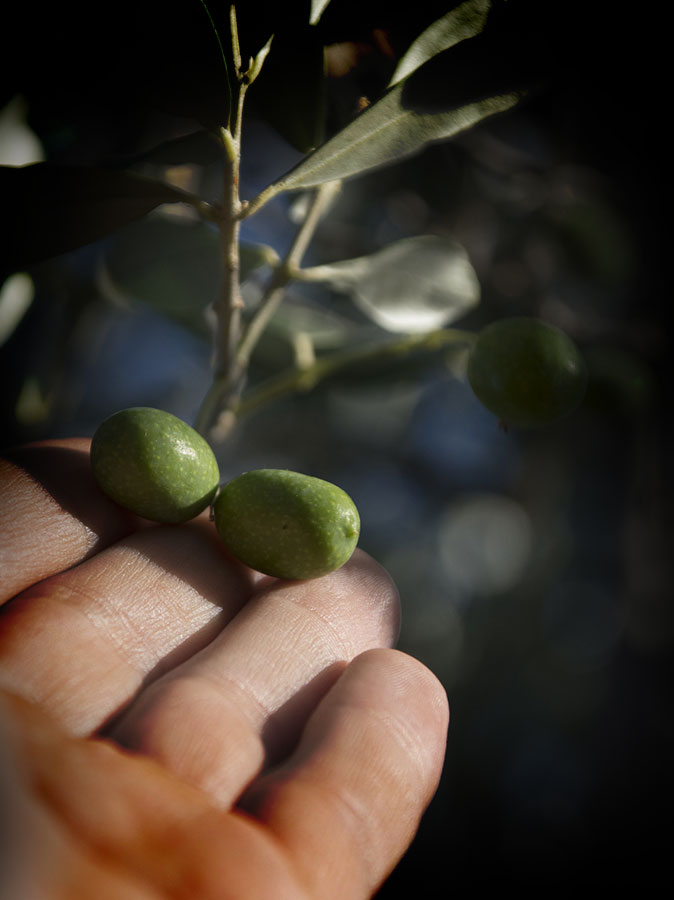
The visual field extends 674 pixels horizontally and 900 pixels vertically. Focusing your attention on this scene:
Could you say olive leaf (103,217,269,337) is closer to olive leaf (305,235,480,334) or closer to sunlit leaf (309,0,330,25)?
olive leaf (305,235,480,334)

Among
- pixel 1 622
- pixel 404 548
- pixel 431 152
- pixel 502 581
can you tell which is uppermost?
pixel 431 152

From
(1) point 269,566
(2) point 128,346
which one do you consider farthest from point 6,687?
(2) point 128,346

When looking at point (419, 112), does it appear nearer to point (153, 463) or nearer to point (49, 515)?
point (153, 463)

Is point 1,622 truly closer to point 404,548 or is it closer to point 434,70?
point 434,70

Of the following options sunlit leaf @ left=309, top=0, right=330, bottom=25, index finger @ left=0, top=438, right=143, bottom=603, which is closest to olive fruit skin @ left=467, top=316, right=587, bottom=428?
sunlit leaf @ left=309, top=0, right=330, bottom=25

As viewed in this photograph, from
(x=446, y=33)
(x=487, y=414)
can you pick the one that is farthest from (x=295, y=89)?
(x=487, y=414)

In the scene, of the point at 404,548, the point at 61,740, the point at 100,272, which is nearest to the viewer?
the point at 61,740

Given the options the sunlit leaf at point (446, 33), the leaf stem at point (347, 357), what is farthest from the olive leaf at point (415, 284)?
the sunlit leaf at point (446, 33)
